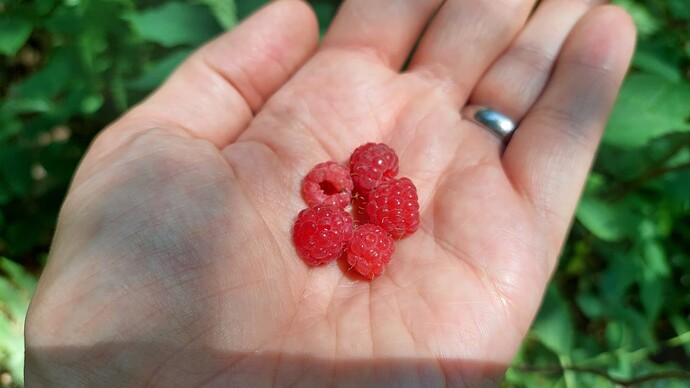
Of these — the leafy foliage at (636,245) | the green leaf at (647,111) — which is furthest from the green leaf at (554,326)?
the green leaf at (647,111)

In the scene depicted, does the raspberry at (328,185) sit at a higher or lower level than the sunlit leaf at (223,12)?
lower

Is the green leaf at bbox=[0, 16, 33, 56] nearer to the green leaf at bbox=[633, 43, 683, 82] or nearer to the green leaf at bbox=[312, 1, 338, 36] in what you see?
the green leaf at bbox=[312, 1, 338, 36]

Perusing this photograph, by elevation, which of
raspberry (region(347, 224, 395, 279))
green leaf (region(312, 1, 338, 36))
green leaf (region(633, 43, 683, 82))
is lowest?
raspberry (region(347, 224, 395, 279))

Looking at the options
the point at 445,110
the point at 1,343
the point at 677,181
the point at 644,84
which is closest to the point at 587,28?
the point at 644,84

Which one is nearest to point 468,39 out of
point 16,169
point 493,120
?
point 493,120

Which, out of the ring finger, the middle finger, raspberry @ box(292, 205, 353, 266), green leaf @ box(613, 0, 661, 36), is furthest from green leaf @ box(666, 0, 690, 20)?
raspberry @ box(292, 205, 353, 266)

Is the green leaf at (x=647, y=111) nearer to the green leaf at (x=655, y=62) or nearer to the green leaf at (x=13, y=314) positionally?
the green leaf at (x=655, y=62)

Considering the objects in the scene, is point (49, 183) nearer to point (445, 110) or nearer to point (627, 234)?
point (445, 110)
